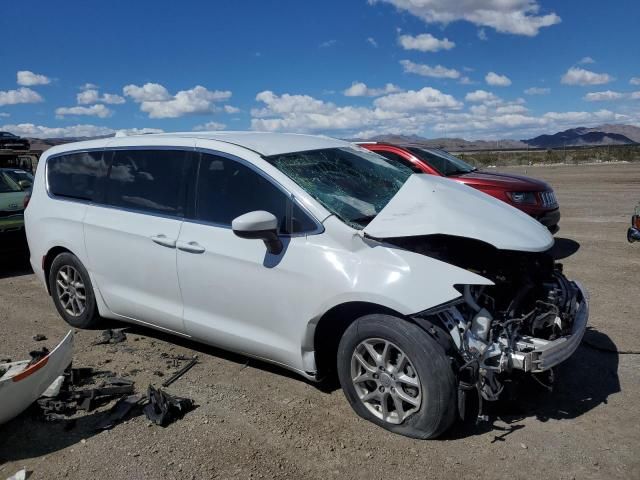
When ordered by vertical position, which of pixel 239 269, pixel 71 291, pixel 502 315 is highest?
pixel 239 269

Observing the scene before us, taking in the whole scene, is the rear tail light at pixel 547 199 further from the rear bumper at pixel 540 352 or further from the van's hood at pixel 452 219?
the rear bumper at pixel 540 352

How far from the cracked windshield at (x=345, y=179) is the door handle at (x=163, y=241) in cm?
98

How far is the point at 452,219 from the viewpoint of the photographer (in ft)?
11.9

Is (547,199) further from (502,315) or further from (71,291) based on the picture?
(71,291)

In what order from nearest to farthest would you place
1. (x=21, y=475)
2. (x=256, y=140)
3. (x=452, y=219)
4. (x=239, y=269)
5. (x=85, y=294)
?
(x=21, y=475) → (x=452, y=219) → (x=239, y=269) → (x=256, y=140) → (x=85, y=294)

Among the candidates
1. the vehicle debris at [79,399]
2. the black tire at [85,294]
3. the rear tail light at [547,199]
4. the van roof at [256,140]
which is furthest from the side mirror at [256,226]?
the rear tail light at [547,199]

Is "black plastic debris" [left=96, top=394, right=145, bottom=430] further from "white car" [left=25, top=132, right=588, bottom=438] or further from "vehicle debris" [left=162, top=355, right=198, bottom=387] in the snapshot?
"white car" [left=25, top=132, right=588, bottom=438]

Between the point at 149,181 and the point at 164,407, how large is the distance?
185 centimetres

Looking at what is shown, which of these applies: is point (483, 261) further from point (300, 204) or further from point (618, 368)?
point (618, 368)

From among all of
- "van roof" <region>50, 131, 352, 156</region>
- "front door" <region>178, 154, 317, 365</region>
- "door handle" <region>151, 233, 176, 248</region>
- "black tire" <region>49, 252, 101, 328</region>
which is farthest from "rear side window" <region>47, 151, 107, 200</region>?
"front door" <region>178, 154, 317, 365</region>

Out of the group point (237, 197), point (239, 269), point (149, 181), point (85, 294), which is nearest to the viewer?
point (239, 269)

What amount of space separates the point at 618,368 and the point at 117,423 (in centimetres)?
366

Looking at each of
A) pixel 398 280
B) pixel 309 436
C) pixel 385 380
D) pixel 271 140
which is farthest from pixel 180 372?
pixel 398 280

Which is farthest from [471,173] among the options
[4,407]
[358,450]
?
[4,407]
